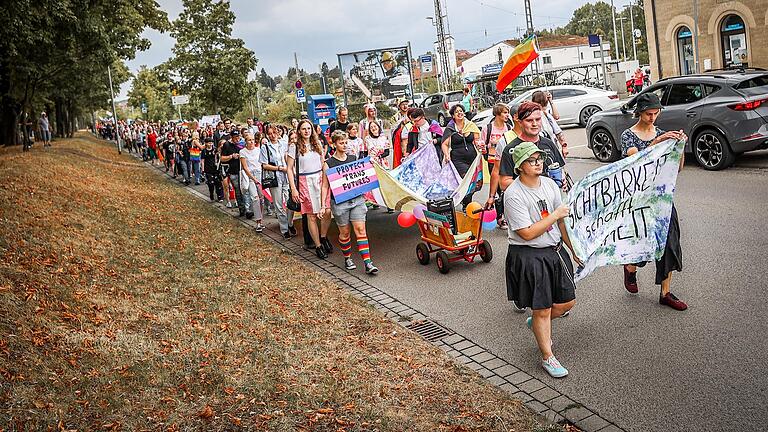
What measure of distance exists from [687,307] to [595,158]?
11.8 m

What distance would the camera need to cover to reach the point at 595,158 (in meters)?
18.3

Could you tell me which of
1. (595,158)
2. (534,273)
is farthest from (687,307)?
(595,158)

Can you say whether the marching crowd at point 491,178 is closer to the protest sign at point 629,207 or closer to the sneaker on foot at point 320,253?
the sneaker on foot at point 320,253

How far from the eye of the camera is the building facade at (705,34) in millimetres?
28734

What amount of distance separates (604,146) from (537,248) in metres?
12.7

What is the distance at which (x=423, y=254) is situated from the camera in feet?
33.5

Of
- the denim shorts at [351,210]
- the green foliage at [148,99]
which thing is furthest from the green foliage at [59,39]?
the green foliage at [148,99]

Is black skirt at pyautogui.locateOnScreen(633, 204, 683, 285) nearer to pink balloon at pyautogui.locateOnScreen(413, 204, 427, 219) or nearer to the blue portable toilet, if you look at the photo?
pink balloon at pyautogui.locateOnScreen(413, 204, 427, 219)

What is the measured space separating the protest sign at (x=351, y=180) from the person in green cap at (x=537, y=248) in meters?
4.31

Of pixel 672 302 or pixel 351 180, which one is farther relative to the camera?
pixel 351 180

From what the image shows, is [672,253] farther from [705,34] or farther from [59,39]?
[705,34]

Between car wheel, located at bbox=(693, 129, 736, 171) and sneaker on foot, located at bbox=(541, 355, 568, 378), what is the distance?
9963 mm

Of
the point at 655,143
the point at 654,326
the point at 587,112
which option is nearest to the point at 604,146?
the point at 587,112

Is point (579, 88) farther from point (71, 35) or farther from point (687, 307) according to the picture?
point (687, 307)
